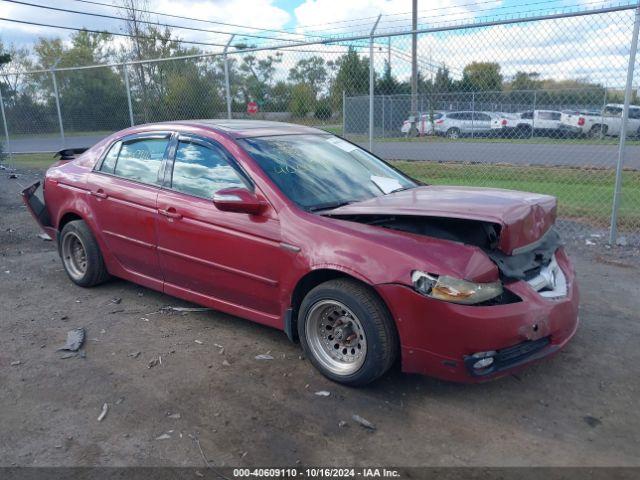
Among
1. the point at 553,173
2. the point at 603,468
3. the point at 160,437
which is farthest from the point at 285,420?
the point at 553,173

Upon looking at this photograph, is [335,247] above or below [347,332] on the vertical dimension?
above

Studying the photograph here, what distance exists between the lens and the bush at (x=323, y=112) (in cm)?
991

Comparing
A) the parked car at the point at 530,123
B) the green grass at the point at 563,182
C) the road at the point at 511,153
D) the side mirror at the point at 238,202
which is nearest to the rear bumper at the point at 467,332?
the side mirror at the point at 238,202

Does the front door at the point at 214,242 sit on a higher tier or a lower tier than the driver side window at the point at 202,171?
lower

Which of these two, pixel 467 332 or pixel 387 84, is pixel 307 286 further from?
pixel 387 84

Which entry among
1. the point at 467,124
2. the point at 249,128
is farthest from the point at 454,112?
the point at 249,128

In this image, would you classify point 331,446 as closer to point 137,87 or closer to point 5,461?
point 5,461

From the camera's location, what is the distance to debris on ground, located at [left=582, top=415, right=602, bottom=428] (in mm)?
3074

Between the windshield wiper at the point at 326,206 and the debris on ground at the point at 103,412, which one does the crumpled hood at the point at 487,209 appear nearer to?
the windshield wiper at the point at 326,206

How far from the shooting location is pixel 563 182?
10.0 m

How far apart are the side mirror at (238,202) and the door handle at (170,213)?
0.63 metres

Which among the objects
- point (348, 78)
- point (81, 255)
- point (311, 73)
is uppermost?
point (311, 73)

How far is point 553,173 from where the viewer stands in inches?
411

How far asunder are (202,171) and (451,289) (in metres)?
2.17
